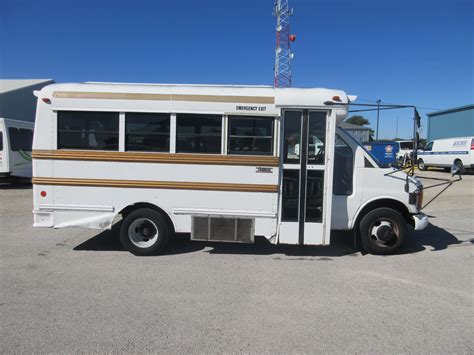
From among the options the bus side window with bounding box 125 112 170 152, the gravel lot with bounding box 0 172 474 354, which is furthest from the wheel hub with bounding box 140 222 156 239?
the bus side window with bounding box 125 112 170 152

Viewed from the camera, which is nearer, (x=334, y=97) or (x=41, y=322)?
(x=41, y=322)

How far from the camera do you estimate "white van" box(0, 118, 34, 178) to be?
13.4m

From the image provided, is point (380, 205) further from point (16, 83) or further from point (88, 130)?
point (16, 83)

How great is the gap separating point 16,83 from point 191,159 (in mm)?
30451

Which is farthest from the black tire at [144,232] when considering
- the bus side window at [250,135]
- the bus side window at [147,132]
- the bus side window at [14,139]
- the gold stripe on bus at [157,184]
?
the bus side window at [14,139]

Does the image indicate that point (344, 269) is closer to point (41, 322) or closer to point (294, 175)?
point (294, 175)

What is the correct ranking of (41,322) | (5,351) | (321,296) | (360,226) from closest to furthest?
(5,351)
(41,322)
(321,296)
(360,226)

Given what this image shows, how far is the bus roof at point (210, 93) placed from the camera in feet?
17.1

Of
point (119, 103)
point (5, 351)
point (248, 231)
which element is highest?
point (119, 103)

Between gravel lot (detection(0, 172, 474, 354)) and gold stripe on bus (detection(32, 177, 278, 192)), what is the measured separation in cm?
112

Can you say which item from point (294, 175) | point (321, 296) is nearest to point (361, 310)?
point (321, 296)

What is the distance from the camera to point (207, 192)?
17.6 ft

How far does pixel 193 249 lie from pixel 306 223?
1.96 meters

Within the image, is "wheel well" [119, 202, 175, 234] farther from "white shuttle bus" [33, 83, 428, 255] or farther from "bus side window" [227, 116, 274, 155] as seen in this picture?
"bus side window" [227, 116, 274, 155]
